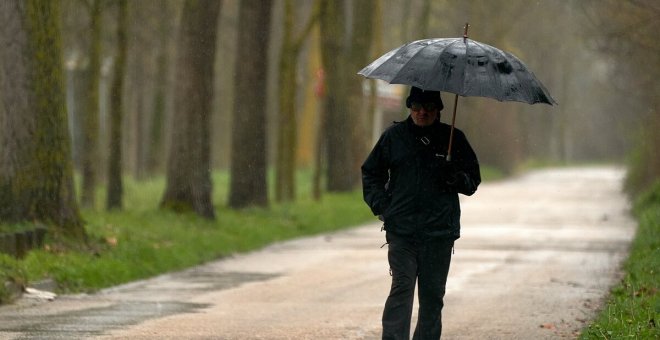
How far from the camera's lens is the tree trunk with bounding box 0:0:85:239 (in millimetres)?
16750

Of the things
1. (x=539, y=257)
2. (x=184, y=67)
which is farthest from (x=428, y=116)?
(x=184, y=67)

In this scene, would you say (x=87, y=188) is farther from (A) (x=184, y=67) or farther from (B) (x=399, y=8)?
(B) (x=399, y=8)

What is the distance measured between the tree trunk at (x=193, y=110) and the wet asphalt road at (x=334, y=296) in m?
1.67

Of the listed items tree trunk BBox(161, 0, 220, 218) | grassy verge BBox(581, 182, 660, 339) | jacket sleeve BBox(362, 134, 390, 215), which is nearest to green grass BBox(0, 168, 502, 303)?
tree trunk BBox(161, 0, 220, 218)

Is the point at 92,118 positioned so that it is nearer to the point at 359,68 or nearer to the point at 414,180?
the point at 359,68

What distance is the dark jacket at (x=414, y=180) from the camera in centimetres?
905

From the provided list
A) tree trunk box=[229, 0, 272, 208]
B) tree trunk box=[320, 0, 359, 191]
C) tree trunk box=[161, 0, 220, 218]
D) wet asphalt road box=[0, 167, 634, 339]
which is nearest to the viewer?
wet asphalt road box=[0, 167, 634, 339]

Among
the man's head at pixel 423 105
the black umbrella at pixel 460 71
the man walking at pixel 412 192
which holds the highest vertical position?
the black umbrella at pixel 460 71

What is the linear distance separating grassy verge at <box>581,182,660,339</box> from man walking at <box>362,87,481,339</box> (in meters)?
2.23

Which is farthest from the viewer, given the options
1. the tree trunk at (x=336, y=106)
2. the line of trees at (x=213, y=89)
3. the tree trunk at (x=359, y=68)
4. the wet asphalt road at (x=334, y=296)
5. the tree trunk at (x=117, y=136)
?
the tree trunk at (x=359, y=68)

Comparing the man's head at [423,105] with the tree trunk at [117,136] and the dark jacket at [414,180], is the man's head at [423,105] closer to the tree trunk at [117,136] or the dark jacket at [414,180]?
the dark jacket at [414,180]

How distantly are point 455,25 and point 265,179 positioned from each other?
96.0 ft

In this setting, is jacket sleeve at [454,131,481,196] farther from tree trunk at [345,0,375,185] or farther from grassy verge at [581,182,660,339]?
tree trunk at [345,0,375,185]

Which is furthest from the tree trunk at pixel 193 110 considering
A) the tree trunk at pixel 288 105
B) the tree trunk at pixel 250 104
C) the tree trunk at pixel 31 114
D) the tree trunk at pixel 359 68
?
the tree trunk at pixel 359 68
